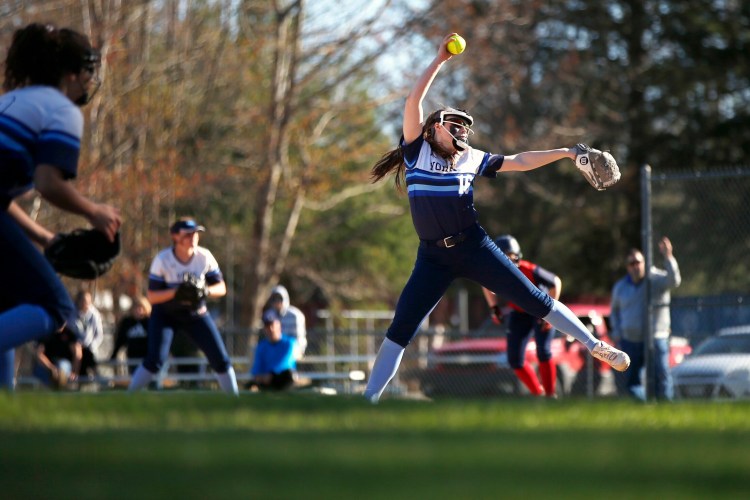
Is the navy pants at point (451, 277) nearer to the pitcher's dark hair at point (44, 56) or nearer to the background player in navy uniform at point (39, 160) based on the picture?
the background player in navy uniform at point (39, 160)

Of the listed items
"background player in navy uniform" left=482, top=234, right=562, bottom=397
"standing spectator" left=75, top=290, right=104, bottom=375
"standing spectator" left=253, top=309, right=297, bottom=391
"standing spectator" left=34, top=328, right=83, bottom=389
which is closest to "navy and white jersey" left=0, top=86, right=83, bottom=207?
"background player in navy uniform" left=482, top=234, right=562, bottom=397

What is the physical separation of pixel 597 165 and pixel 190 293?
3.94 m

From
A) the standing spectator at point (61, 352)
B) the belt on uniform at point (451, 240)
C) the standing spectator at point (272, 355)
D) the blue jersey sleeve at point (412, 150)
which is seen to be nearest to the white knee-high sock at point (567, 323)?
the belt on uniform at point (451, 240)

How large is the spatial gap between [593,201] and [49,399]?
31.2 meters

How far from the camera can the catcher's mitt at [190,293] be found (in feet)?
38.9

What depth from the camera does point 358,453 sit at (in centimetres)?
405

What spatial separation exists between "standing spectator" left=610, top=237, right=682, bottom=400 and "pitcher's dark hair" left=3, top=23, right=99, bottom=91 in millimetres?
8800

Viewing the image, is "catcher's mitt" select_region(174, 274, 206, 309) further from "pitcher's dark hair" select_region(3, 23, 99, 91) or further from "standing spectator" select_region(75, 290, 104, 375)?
"standing spectator" select_region(75, 290, 104, 375)

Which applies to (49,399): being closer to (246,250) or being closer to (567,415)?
(567,415)

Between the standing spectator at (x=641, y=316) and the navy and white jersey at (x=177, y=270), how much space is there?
485cm

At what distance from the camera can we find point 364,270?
4153 cm

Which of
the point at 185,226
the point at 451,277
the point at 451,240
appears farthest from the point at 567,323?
the point at 185,226

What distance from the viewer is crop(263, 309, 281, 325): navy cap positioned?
15666mm

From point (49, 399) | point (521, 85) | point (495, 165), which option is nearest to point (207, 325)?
point (495, 165)
